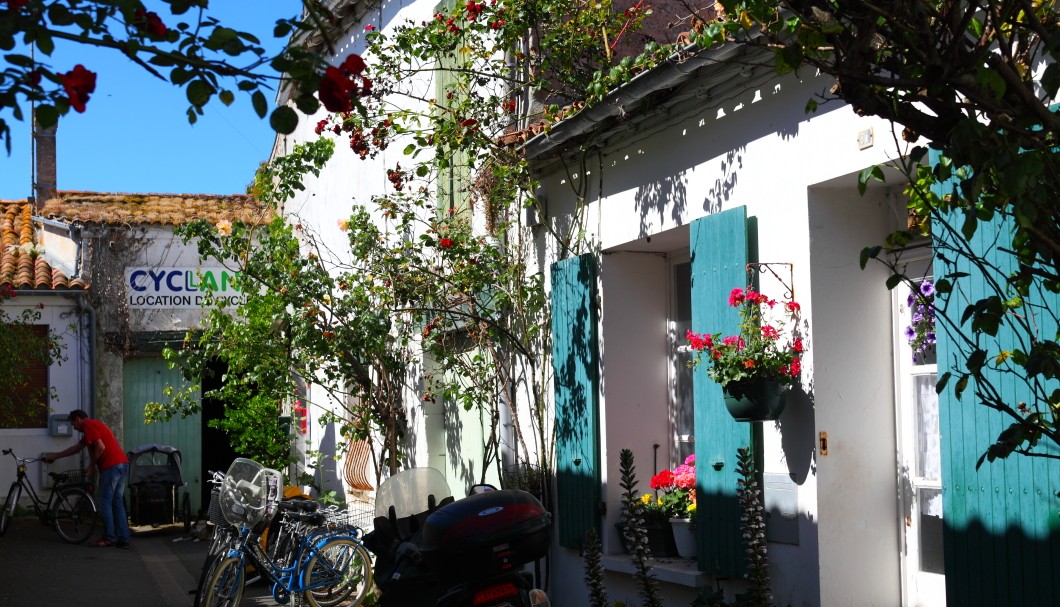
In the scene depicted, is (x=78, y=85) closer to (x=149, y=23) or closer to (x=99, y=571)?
(x=149, y=23)

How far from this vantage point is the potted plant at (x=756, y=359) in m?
6.08

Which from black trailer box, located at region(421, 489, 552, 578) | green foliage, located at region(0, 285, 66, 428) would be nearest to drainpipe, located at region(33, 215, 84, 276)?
green foliage, located at region(0, 285, 66, 428)

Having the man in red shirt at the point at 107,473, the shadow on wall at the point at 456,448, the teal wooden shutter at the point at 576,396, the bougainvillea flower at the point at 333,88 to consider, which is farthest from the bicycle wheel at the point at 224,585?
the bougainvillea flower at the point at 333,88

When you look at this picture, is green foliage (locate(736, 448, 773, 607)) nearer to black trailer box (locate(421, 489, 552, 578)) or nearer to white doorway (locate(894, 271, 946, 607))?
white doorway (locate(894, 271, 946, 607))

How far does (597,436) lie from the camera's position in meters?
8.20

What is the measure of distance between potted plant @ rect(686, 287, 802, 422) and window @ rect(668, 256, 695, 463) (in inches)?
65.4

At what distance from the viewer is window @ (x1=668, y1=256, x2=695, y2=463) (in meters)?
8.04

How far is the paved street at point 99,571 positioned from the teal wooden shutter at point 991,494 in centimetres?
677

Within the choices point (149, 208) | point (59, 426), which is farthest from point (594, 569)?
point (149, 208)

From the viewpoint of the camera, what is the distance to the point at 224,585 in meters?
9.16

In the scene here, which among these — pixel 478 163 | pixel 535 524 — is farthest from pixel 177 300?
pixel 535 524

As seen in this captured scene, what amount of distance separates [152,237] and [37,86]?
17413 mm

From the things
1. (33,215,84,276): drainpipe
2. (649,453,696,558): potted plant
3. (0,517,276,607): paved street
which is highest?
(33,215,84,276): drainpipe

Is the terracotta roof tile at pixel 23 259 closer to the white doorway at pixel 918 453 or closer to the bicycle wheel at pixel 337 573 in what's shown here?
the bicycle wheel at pixel 337 573
